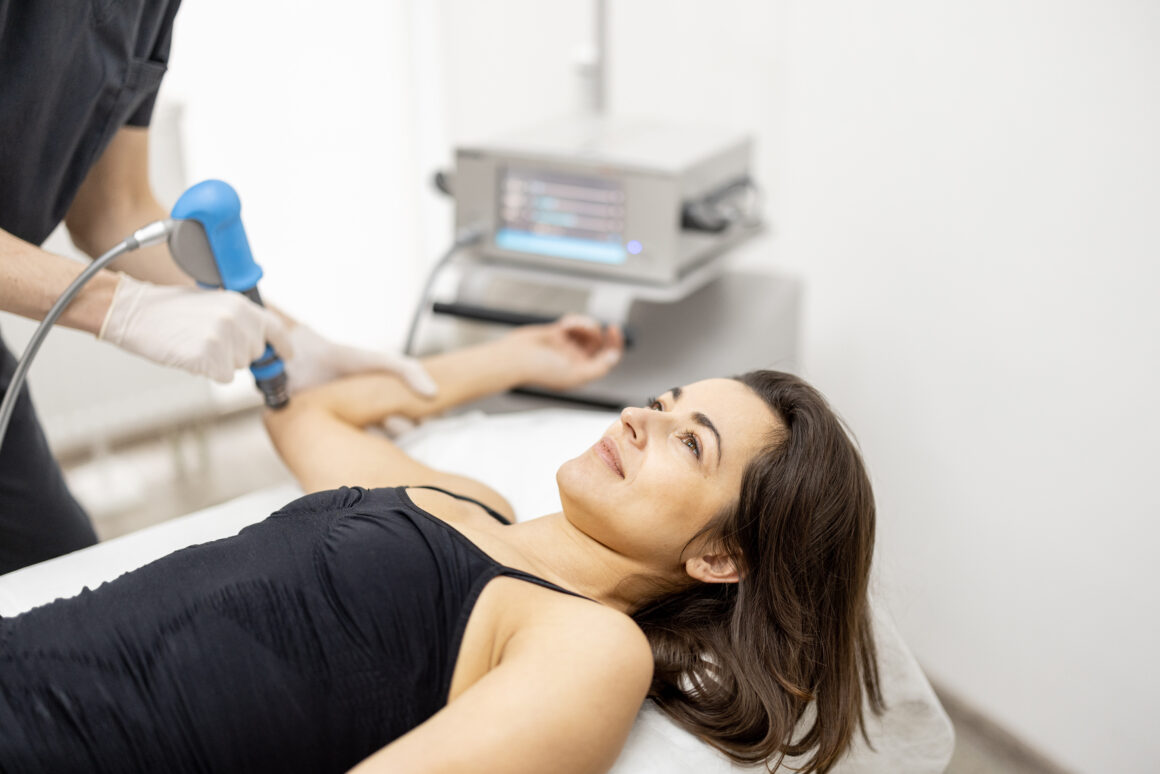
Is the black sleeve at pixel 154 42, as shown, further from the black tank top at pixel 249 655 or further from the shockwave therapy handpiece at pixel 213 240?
the black tank top at pixel 249 655

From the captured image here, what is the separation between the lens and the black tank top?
3.21ft

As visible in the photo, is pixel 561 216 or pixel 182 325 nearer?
pixel 182 325

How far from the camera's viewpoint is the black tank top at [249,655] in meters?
0.98

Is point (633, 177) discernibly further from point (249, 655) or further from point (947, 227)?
point (249, 655)

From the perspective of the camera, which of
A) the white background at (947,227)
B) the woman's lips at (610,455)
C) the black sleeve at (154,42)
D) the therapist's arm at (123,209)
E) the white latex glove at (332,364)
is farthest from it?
the white background at (947,227)

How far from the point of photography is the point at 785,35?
7.02 feet

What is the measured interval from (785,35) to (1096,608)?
4.08 ft

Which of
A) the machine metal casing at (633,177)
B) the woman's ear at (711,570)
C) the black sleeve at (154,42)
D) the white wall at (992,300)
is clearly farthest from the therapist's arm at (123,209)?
the white wall at (992,300)

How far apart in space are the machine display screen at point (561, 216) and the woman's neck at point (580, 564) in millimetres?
694

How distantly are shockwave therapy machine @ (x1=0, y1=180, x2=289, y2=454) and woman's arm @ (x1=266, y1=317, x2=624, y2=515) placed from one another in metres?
0.23

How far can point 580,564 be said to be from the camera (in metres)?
1.21

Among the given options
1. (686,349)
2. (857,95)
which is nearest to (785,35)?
(857,95)

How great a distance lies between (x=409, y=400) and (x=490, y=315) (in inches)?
12.7

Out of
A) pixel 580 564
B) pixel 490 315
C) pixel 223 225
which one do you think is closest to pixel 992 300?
pixel 490 315
